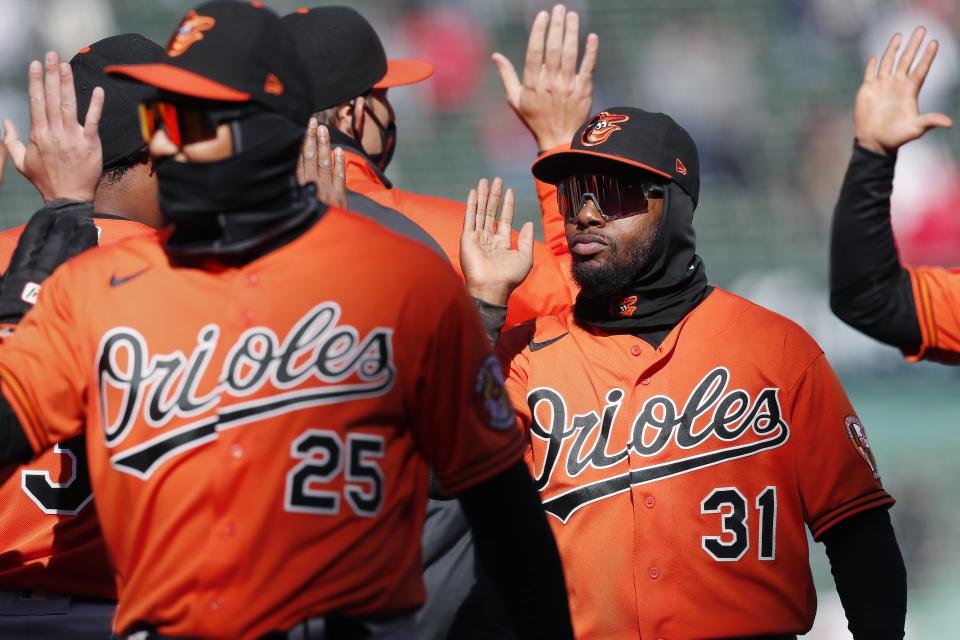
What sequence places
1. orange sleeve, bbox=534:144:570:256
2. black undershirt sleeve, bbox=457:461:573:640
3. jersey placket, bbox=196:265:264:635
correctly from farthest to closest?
orange sleeve, bbox=534:144:570:256
black undershirt sleeve, bbox=457:461:573:640
jersey placket, bbox=196:265:264:635

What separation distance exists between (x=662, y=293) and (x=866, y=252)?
38.5 inches

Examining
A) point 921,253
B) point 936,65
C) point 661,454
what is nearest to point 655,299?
point 661,454

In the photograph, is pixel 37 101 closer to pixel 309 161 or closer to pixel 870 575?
pixel 309 161

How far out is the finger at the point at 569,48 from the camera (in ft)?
12.9

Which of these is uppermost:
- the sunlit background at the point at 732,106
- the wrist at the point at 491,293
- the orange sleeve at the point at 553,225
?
the wrist at the point at 491,293

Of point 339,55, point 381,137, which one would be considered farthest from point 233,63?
point 381,137

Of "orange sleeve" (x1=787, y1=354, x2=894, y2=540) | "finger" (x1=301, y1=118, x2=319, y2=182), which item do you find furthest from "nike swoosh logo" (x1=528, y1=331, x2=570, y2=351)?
"finger" (x1=301, y1=118, x2=319, y2=182)

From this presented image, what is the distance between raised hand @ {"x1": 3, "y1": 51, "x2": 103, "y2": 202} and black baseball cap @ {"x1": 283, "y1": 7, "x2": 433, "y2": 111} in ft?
3.50

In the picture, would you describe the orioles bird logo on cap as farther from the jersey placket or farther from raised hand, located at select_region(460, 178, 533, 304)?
raised hand, located at select_region(460, 178, 533, 304)

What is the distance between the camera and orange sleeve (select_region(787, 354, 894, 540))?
3.15 metres

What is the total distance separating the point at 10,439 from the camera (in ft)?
7.00

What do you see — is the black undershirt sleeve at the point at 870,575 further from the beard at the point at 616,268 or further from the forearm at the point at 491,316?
the forearm at the point at 491,316

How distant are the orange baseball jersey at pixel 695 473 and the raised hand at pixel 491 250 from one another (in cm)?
22

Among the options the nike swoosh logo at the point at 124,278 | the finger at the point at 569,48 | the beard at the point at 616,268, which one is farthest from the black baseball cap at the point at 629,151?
the nike swoosh logo at the point at 124,278
